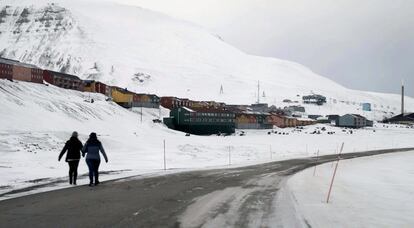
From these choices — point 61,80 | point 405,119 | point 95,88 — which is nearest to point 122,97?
point 95,88

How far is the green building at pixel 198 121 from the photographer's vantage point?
9088 centimetres

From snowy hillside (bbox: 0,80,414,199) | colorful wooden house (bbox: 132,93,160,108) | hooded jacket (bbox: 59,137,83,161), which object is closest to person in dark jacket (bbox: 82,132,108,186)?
hooded jacket (bbox: 59,137,83,161)

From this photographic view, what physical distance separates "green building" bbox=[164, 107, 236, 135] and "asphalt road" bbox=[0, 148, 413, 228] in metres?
73.3

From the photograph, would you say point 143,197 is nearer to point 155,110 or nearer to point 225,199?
point 225,199

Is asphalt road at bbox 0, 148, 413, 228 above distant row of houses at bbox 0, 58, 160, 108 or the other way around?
the other way around

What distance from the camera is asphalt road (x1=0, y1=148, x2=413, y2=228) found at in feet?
32.6

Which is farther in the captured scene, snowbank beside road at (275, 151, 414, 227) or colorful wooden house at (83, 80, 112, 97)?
colorful wooden house at (83, 80, 112, 97)

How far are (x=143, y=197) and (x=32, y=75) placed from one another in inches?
3368

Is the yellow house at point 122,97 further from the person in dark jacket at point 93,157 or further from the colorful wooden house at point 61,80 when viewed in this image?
the person in dark jacket at point 93,157

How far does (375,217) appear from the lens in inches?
443

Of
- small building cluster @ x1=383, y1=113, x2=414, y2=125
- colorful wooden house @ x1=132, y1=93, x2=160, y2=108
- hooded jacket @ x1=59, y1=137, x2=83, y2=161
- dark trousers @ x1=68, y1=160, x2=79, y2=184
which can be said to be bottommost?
dark trousers @ x1=68, y1=160, x2=79, y2=184

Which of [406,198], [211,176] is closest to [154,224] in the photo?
[406,198]

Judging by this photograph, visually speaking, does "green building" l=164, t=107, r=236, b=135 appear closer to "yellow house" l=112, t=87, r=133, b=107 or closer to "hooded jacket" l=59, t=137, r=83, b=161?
"yellow house" l=112, t=87, r=133, b=107

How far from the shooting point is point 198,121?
9212cm
